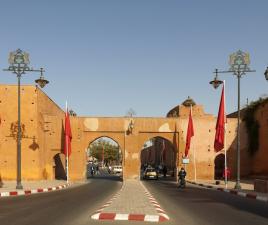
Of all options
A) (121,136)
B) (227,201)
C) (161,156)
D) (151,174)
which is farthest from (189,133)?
(161,156)

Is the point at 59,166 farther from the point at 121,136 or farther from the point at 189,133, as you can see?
the point at 189,133

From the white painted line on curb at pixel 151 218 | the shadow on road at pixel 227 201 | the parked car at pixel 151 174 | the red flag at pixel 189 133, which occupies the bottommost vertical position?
the parked car at pixel 151 174

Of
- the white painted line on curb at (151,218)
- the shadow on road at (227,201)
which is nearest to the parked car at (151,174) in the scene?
the shadow on road at (227,201)

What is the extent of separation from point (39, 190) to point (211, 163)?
24.2m

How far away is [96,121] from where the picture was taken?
47781mm

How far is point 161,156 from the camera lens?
92.4 m

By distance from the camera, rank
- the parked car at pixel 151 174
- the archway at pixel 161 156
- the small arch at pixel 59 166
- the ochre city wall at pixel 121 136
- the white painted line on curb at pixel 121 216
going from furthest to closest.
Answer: the archway at pixel 161 156 → the small arch at pixel 59 166 → the parked car at pixel 151 174 → the ochre city wall at pixel 121 136 → the white painted line on curb at pixel 121 216

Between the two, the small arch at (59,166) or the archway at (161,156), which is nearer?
the small arch at (59,166)

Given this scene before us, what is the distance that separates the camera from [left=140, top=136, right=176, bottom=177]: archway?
205 ft

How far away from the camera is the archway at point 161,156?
2461 inches

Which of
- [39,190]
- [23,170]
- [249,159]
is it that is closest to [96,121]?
[23,170]

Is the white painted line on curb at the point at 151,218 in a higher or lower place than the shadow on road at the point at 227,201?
higher

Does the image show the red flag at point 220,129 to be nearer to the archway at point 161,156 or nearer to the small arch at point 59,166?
the archway at point 161,156

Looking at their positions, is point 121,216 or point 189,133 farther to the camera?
point 189,133
